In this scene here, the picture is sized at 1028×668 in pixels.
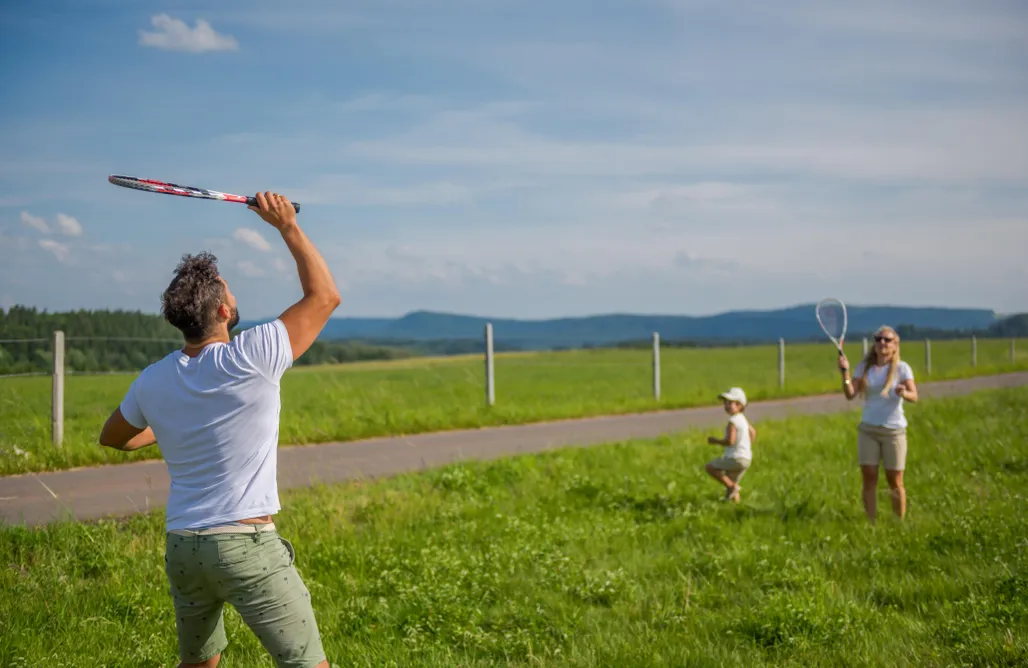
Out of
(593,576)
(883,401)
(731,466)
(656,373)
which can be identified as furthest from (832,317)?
(656,373)

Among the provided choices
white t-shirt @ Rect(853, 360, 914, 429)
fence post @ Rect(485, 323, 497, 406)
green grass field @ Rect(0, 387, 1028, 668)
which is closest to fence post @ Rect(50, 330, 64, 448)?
green grass field @ Rect(0, 387, 1028, 668)

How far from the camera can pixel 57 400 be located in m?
11.8

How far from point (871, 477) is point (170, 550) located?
23.2 feet

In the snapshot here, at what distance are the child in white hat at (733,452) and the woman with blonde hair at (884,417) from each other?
115 centimetres

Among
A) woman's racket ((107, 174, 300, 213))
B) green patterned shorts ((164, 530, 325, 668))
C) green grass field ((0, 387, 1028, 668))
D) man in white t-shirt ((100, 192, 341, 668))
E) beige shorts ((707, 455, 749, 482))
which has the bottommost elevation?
green grass field ((0, 387, 1028, 668))

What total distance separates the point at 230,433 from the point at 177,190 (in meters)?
0.95

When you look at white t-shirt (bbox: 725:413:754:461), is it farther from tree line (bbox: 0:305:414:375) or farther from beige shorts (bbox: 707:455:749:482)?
tree line (bbox: 0:305:414:375)

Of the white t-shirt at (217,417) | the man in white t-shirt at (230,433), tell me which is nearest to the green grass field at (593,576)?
the man in white t-shirt at (230,433)

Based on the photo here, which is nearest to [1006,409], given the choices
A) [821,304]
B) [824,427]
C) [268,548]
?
[824,427]

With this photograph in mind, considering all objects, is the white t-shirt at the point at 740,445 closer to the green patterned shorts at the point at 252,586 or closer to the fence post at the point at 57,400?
the green patterned shorts at the point at 252,586

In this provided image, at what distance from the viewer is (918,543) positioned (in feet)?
25.3

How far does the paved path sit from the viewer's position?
882cm

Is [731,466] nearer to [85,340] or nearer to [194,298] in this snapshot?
[194,298]

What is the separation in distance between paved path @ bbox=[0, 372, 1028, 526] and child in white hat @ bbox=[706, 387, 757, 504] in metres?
3.73
